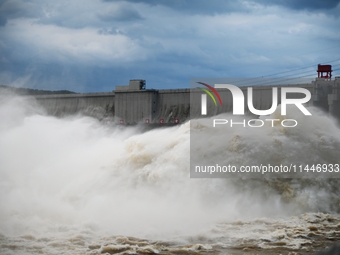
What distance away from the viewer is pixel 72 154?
2417 centimetres

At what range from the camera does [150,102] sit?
49062 millimetres

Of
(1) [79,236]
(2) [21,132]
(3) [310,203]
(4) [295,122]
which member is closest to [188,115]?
(2) [21,132]

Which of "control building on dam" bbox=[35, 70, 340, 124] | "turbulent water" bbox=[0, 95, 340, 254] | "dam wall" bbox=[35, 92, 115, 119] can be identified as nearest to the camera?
"turbulent water" bbox=[0, 95, 340, 254]

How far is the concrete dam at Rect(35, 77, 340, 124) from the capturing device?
36406mm

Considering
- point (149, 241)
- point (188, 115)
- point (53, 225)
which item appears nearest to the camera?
point (149, 241)

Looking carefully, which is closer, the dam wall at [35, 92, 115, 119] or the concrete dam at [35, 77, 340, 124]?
the concrete dam at [35, 77, 340, 124]

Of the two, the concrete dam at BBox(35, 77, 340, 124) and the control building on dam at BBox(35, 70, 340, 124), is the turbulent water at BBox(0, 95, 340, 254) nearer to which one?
the control building on dam at BBox(35, 70, 340, 124)

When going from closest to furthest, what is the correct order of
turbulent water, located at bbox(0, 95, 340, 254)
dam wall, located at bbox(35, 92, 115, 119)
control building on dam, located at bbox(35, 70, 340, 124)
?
1. turbulent water, located at bbox(0, 95, 340, 254)
2. control building on dam, located at bbox(35, 70, 340, 124)
3. dam wall, located at bbox(35, 92, 115, 119)

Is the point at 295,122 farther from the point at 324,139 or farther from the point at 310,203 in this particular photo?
the point at 310,203

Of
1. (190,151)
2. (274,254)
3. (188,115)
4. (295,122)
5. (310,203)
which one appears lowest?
→ (274,254)

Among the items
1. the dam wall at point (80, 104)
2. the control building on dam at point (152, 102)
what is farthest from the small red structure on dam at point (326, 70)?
the dam wall at point (80, 104)

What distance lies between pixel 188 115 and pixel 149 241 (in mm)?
31735

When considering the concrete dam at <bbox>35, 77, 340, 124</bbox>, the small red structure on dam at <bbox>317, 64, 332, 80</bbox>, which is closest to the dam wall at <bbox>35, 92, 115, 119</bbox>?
the concrete dam at <bbox>35, 77, 340, 124</bbox>

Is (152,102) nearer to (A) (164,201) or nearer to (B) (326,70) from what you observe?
(B) (326,70)
